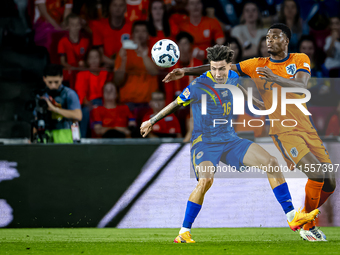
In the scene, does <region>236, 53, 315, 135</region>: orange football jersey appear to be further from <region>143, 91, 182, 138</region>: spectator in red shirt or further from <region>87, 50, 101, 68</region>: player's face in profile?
<region>87, 50, 101, 68</region>: player's face in profile

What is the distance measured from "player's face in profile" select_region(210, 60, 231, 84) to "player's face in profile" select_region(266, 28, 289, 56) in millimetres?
603

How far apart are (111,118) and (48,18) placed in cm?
219

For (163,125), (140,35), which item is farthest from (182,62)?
(163,125)

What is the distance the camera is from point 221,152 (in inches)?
200

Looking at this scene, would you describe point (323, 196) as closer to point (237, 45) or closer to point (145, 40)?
point (237, 45)

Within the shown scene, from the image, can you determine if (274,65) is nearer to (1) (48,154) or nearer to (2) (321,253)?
(2) (321,253)

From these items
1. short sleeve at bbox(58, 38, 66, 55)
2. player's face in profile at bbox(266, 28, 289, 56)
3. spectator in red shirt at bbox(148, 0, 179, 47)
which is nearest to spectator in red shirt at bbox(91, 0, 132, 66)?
spectator in red shirt at bbox(148, 0, 179, 47)

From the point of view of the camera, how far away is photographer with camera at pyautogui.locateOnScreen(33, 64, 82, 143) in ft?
20.8

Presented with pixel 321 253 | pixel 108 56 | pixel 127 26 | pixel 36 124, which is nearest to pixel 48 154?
pixel 36 124

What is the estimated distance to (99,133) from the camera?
6.86 m

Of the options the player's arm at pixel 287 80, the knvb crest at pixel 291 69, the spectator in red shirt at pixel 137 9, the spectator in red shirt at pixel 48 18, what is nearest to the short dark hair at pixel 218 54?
the player's arm at pixel 287 80

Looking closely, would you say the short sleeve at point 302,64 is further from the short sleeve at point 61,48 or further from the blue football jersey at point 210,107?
the short sleeve at point 61,48

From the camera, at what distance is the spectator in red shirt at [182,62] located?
710cm

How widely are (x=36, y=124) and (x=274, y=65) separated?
128 inches
